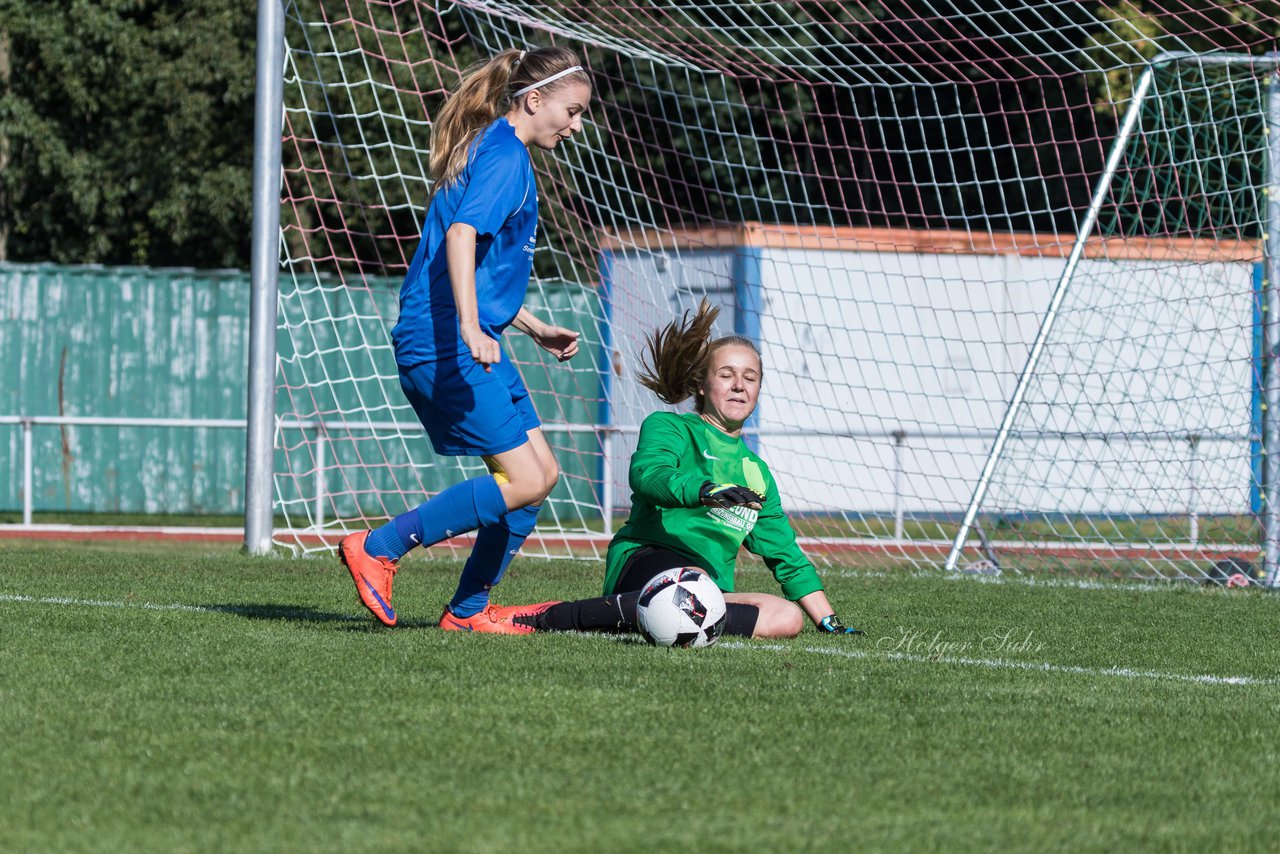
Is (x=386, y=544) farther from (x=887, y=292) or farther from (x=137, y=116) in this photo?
(x=137, y=116)

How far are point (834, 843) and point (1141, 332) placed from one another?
13.2m

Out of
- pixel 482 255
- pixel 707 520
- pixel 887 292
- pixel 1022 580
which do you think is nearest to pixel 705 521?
pixel 707 520

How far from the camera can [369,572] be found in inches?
219

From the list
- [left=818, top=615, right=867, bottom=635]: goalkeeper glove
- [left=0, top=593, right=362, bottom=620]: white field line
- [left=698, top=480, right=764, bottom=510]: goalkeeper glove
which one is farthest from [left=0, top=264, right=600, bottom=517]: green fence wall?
[left=698, top=480, right=764, bottom=510]: goalkeeper glove

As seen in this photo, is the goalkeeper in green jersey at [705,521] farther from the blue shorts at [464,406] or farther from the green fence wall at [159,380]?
the green fence wall at [159,380]

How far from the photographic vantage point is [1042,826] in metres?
3.23

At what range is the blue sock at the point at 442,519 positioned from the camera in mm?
5559

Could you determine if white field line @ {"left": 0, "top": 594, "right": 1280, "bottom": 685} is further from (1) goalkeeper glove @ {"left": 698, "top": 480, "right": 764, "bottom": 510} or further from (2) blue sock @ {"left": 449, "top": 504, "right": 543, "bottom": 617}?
(1) goalkeeper glove @ {"left": 698, "top": 480, "right": 764, "bottom": 510}

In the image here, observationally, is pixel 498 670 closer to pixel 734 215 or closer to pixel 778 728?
pixel 778 728

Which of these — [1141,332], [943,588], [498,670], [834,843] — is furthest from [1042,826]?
[1141,332]

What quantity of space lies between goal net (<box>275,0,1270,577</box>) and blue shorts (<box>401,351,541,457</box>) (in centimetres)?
461

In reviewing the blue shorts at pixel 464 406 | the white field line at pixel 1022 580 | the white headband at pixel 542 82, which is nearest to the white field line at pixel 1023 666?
the blue shorts at pixel 464 406

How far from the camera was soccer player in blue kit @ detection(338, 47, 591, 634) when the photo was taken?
5.46m

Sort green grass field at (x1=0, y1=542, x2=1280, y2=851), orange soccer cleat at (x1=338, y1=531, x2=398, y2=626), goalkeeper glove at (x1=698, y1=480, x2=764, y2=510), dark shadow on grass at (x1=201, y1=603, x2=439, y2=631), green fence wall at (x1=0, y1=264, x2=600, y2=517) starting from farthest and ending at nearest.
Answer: green fence wall at (x1=0, y1=264, x2=600, y2=517) < dark shadow on grass at (x1=201, y1=603, x2=439, y2=631) < orange soccer cleat at (x1=338, y1=531, x2=398, y2=626) < goalkeeper glove at (x1=698, y1=480, x2=764, y2=510) < green grass field at (x1=0, y1=542, x2=1280, y2=851)
